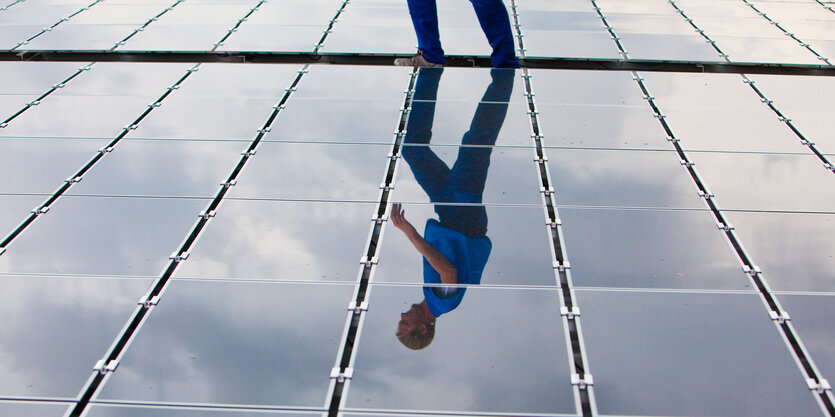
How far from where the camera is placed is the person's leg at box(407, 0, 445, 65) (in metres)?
9.08

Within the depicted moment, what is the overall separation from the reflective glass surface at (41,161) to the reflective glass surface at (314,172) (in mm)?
1460

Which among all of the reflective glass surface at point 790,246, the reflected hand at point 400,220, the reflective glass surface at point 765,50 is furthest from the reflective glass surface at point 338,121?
the reflective glass surface at point 765,50

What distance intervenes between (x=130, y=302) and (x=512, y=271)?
236 centimetres

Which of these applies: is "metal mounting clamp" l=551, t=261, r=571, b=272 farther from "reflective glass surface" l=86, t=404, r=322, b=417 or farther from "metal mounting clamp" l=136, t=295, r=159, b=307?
"metal mounting clamp" l=136, t=295, r=159, b=307

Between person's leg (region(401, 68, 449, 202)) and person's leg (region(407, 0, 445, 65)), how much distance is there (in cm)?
23

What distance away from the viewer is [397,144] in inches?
290

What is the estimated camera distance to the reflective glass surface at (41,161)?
6.60 m

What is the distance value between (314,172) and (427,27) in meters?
3.05

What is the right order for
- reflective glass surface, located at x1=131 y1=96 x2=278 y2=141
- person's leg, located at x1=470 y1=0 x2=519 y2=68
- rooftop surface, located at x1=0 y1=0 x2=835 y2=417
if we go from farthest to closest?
person's leg, located at x1=470 y1=0 x2=519 y2=68, reflective glass surface, located at x1=131 y1=96 x2=278 y2=141, rooftop surface, located at x1=0 y1=0 x2=835 y2=417

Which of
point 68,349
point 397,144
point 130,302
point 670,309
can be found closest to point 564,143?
point 397,144

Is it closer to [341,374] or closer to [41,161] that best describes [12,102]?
[41,161]

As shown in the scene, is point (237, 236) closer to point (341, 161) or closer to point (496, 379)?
point (341, 161)

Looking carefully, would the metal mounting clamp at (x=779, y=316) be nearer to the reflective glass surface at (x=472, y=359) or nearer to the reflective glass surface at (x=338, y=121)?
the reflective glass surface at (x=472, y=359)

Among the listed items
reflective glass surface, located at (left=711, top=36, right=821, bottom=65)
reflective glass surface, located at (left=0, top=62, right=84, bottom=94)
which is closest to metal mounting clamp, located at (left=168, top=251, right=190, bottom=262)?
reflective glass surface, located at (left=0, top=62, right=84, bottom=94)
